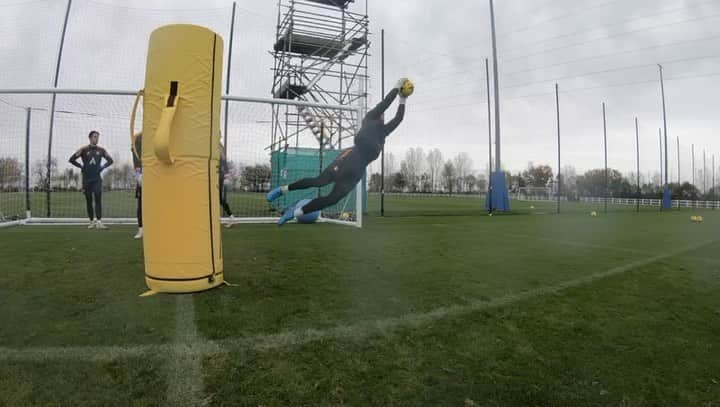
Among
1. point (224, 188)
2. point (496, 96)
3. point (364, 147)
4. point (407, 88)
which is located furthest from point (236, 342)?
point (496, 96)

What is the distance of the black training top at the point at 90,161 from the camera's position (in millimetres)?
7034

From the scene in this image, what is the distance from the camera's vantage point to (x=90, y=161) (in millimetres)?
7051

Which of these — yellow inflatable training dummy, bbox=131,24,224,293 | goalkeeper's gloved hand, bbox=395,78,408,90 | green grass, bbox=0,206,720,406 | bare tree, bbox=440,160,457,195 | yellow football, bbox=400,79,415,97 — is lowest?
green grass, bbox=0,206,720,406

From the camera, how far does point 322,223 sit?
1045cm

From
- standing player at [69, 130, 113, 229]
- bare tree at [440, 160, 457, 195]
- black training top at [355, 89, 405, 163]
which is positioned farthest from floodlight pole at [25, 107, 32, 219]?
bare tree at [440, 160, 457, 195]

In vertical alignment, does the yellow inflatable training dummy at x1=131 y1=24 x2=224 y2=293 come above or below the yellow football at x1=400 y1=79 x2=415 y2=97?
below

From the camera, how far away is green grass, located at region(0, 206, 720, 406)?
204 centimetres

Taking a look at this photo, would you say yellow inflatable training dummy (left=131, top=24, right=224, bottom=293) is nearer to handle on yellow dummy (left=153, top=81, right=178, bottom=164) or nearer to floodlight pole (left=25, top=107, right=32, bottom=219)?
handle on yellow dummy (left=153, top=81, right=178, bottom=164)

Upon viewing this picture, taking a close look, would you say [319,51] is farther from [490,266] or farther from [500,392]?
[500,392]

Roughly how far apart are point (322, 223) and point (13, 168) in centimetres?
680

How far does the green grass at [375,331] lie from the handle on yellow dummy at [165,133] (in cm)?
118

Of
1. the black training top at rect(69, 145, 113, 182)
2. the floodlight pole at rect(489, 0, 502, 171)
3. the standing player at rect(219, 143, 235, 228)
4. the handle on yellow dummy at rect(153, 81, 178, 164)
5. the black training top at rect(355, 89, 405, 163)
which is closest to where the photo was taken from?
the handle on yellow dummy at rect(153, 81, 178, 164)

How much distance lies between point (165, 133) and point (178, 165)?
0.31 meters

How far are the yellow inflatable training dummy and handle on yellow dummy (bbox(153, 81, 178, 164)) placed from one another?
1cm
